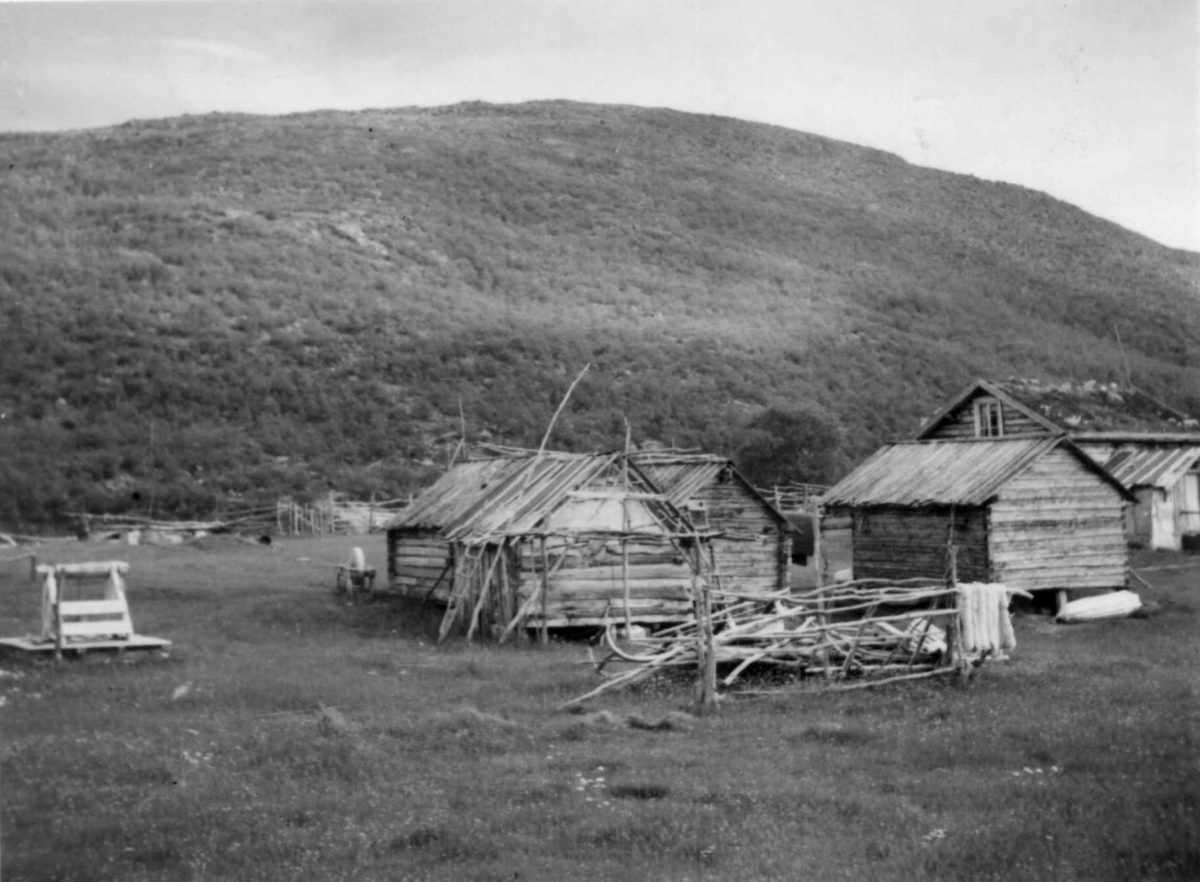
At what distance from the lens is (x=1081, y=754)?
1335 centimetres

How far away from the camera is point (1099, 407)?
70.2 metres

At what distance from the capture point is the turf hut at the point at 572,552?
26.4 m

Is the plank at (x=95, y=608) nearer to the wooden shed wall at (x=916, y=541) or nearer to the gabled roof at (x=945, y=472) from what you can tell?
the wooden shed wall at (x=916, y=541)

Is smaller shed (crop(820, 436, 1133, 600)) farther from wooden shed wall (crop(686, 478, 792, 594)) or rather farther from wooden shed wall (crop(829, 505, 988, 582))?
wooden shed wall (crop(686, 478, 792, 594))

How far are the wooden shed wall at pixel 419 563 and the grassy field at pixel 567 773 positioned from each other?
7514 mm

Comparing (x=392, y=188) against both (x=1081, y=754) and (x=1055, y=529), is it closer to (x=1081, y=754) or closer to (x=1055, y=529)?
(x=1055, y=529)

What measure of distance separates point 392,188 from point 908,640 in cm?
6869

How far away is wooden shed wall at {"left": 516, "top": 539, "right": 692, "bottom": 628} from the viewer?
26.5 m

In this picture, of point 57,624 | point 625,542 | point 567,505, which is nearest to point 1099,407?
point 625,542

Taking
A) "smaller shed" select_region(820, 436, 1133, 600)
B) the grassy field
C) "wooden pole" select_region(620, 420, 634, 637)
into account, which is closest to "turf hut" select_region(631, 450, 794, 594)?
"smaller shed" select_region(820, 436, 1133, 600)

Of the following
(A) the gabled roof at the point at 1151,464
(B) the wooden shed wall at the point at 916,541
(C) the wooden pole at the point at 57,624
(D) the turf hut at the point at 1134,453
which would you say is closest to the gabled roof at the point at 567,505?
(B) the wooden shed wall at the point at 916,541

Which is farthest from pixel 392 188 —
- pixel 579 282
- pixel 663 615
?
pixel 663 615

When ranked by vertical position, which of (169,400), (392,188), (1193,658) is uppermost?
(392,188)

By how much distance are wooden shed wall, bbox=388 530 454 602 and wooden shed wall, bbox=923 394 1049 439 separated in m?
16.3
